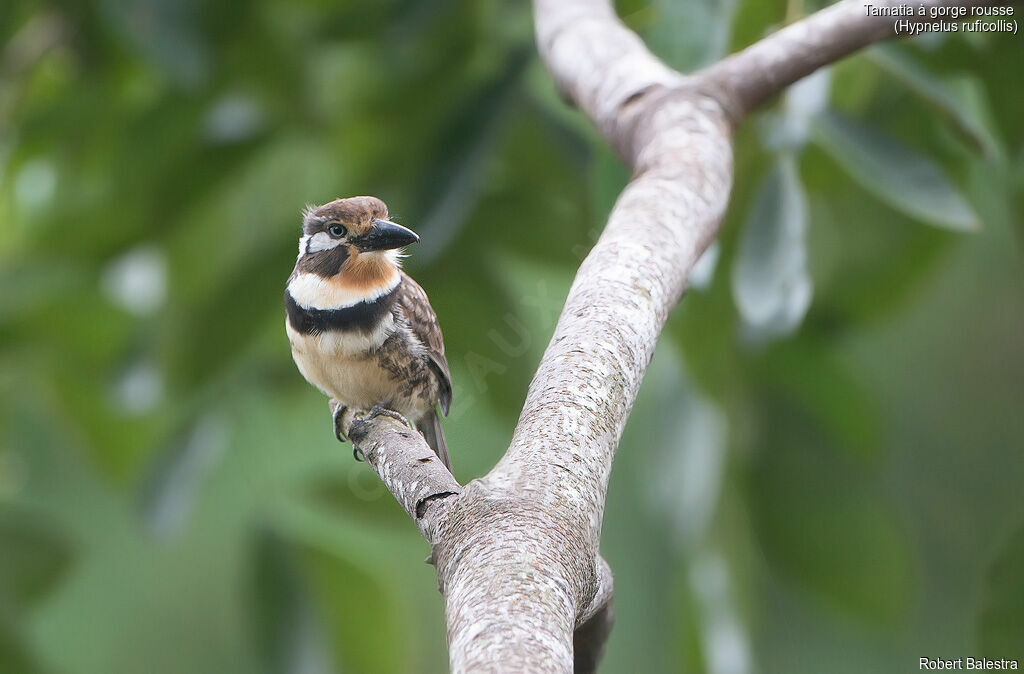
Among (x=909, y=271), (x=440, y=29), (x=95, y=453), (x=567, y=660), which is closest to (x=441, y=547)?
(x=567, y=660)

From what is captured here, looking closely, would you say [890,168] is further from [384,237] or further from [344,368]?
[344,368]

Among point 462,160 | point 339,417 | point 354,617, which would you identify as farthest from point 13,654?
point 462,160

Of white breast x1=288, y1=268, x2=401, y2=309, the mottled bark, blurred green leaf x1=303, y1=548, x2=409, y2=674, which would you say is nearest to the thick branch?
the mottled bark

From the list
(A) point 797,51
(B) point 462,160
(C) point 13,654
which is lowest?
(C) point 13,654

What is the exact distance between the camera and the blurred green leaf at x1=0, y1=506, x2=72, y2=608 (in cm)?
258

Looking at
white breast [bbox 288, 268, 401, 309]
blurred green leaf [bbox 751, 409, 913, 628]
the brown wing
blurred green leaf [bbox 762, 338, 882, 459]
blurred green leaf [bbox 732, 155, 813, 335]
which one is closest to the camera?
blurred green leaf [bbox 732, 155, 813, 335]

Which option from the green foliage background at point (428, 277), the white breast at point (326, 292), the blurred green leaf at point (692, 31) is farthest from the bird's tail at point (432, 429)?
the blurred green leaf at point (692, 31)

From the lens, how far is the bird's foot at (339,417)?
2172 mm

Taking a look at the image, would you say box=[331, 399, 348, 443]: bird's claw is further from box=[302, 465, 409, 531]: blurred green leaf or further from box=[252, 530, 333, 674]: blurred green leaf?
box=[252, 530, 333, 674]: blurred green leaf

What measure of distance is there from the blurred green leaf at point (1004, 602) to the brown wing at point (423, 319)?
1.03 m

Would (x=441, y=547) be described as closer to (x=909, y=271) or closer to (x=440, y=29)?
(x=909, y=271)

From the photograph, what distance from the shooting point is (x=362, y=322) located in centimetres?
218

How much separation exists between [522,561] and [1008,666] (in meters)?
1.23

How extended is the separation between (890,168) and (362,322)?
3.20 ft
